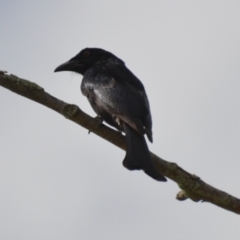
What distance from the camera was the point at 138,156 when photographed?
4.86 m

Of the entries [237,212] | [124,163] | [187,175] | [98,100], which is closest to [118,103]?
[98,100]

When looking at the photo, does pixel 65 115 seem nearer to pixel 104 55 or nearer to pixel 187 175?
pixel 187 175

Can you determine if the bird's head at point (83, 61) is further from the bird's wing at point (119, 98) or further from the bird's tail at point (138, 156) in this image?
the bird's tail at point (138, 156)

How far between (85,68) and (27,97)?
2.62 m

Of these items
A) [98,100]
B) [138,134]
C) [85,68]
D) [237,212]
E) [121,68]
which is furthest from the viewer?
[85,68]

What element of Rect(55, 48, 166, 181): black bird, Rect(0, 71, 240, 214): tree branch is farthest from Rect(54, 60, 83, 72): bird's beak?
Rect(0, 71, 240, 214): tree branch

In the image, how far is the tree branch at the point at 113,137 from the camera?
14.7 feet

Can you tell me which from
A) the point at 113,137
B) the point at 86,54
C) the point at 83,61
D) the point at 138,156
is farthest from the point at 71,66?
the point at 138,156

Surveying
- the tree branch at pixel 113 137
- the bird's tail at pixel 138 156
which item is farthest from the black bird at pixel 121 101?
the tree branch at pixel 113 137

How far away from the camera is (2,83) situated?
4.87m

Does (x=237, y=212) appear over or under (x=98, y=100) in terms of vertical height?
under

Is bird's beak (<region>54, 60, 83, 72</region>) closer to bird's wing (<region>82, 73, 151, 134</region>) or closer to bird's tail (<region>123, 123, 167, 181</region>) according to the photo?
bird's wing (<region>82, 73, 151, 134</region>)

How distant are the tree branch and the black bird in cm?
11

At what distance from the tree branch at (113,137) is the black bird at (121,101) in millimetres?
114
